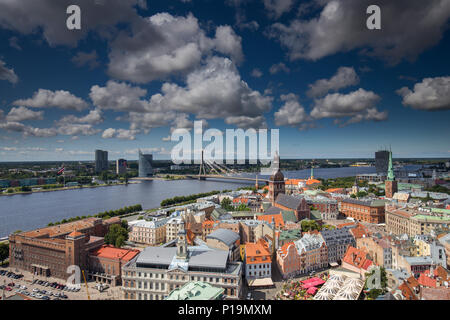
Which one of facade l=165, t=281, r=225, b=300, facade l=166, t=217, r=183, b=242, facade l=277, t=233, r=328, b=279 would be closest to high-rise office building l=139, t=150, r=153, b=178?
facade l=166, t=217, r=183, b=242

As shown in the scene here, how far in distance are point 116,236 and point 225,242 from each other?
785 centimetres

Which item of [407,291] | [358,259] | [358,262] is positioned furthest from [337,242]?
[407,291]

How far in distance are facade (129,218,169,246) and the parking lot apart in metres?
5.71

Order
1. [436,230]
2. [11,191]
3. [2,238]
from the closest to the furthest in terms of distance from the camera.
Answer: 1. [436,230]
2. [2,238]
3. [11,191]

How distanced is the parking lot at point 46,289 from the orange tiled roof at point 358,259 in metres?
10.3

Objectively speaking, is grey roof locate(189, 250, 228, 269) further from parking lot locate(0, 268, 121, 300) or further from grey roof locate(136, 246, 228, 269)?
parking lot locate(0, 268, 121, 300)

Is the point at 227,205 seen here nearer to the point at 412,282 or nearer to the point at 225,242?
the point at 225,242

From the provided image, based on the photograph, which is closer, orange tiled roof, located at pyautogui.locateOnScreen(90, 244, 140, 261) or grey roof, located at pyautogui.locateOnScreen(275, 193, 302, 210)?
orange tiled roof, located at pyautogui.locateOnScreen(90, 244, 140, 261)

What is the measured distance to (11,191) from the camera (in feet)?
140

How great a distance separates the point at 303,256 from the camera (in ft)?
44.3

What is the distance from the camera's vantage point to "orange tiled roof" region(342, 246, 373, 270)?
40.7 ft
